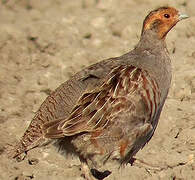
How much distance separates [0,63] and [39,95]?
3.00ft

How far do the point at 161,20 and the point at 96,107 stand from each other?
124 cm

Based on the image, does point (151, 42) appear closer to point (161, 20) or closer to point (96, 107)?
point (161, 20)

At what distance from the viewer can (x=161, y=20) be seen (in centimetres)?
584

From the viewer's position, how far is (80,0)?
8.39 m

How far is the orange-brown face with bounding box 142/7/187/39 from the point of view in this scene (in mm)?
5824

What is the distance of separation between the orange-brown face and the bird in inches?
22.0

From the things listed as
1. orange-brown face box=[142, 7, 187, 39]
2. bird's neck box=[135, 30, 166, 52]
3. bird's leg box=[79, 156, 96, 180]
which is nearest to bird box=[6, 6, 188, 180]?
bird's leg box=[79, 156, 96, 180]

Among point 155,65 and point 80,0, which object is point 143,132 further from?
point 80,0

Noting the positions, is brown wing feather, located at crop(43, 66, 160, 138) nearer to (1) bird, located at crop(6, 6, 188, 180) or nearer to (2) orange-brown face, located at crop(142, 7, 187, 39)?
(1) bird, located at crop(6, 6, 188, 180)

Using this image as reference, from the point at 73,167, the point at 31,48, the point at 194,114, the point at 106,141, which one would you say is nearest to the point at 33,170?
the point at 73,167

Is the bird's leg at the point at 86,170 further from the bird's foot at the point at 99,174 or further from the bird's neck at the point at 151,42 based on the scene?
the bird's neck at the point at 151,42

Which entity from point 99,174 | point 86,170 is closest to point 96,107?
point 86,170

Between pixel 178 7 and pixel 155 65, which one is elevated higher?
pixel 178 7

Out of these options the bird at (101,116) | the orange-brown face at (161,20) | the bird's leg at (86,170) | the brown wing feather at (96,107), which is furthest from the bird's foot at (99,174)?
the orange-brown face at (161,20)
